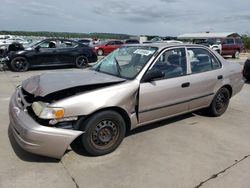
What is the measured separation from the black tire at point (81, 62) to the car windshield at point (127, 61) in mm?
8675

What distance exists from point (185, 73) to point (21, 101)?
2679 millimetres

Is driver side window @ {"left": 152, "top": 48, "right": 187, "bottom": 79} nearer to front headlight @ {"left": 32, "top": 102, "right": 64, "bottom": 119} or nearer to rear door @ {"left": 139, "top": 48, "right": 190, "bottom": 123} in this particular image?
rear door @ {"left": 139, "top": 48, "right": 190, "bottom": 123}

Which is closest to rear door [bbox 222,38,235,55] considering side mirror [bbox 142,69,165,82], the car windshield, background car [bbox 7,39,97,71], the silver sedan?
background car [bbox 7,39,97,71]

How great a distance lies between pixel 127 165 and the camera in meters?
3.46

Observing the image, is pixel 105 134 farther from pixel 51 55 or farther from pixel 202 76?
pixel 51 55

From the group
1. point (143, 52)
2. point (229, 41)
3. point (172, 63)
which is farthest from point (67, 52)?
point (229, 41)

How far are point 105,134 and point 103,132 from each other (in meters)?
0.05

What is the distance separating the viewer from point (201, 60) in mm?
5000

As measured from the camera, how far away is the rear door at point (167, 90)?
4.00m

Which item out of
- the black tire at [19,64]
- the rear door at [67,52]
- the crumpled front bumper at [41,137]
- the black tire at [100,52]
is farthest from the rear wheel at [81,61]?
the black tire at [100,52]

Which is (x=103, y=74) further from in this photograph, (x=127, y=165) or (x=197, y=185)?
(x=197, y=185)

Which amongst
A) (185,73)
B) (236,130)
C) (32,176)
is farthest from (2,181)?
(236,130)

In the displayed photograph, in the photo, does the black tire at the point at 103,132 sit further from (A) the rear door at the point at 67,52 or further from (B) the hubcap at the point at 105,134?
(A) the rear door at the point at 67,52

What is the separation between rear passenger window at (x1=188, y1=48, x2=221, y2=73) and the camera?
15.7ft
